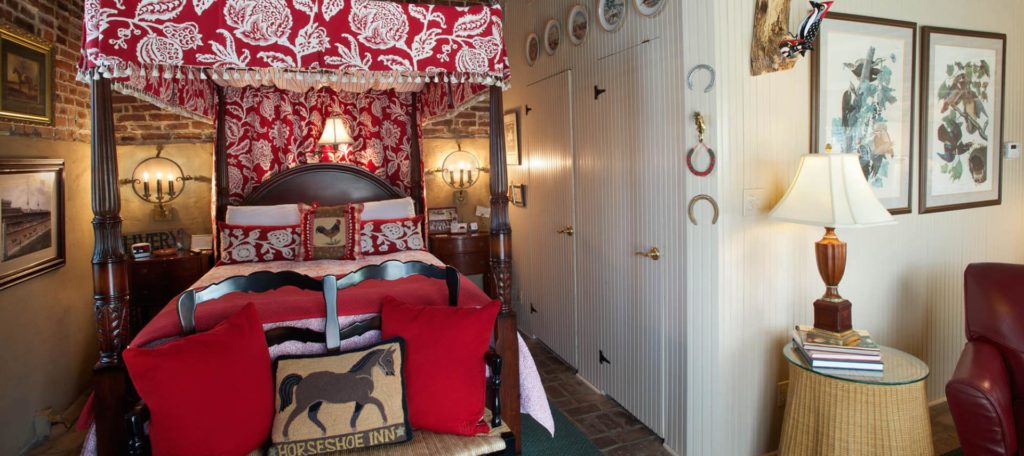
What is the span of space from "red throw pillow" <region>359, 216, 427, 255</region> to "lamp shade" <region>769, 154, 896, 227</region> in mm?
2572

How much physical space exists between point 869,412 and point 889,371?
0.20 meters

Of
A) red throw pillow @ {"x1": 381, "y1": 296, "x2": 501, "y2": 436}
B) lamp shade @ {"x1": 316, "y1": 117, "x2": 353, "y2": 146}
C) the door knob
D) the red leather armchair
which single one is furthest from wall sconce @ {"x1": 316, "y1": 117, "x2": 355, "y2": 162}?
the red leather armchair

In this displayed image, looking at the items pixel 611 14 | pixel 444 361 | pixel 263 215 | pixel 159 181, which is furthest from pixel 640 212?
pixel 159 181

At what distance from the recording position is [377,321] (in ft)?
7.76

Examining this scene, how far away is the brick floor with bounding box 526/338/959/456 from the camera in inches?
115

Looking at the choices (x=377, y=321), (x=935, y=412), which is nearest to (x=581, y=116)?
(x=377, y=321)

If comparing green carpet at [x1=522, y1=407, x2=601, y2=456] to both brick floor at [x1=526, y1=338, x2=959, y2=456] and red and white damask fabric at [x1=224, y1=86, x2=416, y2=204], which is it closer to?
brick floor at [x1=526, y1=338, x2=959, y2=456]

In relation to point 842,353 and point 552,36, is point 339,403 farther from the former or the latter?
point 552,36

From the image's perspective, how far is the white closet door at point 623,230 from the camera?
9.57 feet

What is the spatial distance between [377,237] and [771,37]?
9.14ft

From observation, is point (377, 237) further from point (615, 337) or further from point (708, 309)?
point (708, 309)

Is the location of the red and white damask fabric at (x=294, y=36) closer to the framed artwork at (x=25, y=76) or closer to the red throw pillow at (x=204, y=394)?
the red throw pillow at (x=204, y=394)

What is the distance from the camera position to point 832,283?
2.44 meters

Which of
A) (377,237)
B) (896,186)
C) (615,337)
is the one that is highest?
(896,186)
